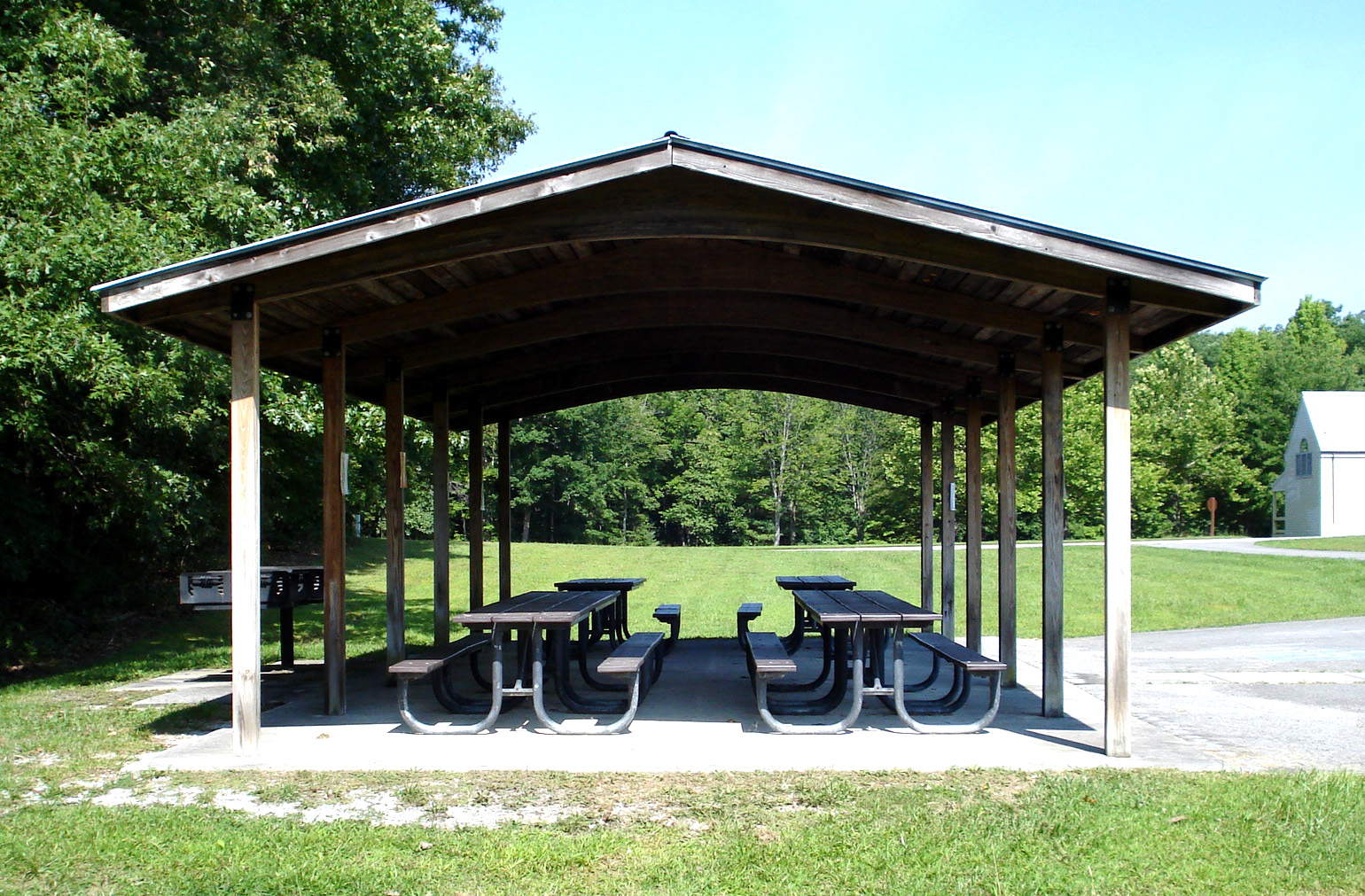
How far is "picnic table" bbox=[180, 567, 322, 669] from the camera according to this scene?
28.5 feet

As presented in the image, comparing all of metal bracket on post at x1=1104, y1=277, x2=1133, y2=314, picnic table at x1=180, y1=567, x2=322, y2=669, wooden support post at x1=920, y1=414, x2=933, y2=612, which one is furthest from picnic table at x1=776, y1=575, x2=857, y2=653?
metal bracket on post at x1=1104, y1=277, x2=1133, y2=314

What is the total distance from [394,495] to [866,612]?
402cm

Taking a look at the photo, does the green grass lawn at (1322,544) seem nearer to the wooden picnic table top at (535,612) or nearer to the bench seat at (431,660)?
the wooden picnic table top at (535,612)

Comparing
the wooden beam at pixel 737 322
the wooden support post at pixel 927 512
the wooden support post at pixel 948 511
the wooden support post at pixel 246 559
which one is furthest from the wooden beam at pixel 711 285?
the wooden support post at pixel 927 512

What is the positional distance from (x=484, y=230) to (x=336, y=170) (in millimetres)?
9760

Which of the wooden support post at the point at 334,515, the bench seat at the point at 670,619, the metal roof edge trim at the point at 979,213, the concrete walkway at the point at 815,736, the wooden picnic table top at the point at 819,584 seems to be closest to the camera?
the metal roof edge trim at the point at 979,213

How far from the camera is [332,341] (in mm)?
7422

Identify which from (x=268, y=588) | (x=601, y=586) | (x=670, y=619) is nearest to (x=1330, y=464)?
(x=670, y=619)

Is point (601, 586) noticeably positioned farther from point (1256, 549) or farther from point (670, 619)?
point (1256, 549)

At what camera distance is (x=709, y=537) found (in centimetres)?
5297

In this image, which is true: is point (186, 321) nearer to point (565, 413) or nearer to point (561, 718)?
point (561, 718)

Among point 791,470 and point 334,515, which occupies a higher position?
point 791,470

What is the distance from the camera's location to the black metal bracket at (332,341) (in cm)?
741

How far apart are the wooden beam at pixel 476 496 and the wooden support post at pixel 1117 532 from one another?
6180mm
